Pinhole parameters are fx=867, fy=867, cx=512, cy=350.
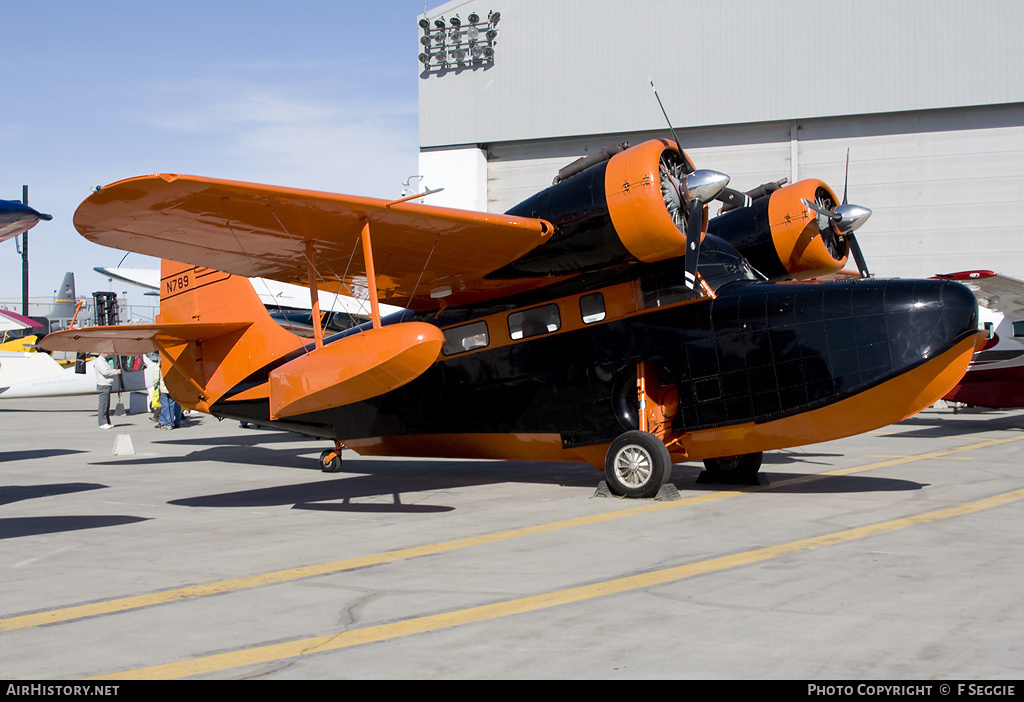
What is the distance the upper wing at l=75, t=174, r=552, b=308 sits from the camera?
27.3 ft

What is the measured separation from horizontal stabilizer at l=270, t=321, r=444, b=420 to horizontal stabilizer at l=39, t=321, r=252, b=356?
11.5ft

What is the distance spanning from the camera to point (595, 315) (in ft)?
35.5

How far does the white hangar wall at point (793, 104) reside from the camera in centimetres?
3316

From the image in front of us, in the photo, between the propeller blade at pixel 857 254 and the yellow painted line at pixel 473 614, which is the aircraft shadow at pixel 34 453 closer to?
the yellow painted line at pixel 473 614

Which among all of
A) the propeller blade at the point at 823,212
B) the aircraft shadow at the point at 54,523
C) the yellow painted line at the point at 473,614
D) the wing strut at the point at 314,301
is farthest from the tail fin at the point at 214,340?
the yellow painted line at the point at 473,614

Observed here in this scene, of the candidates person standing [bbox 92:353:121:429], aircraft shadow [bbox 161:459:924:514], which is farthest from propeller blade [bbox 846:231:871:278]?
person standing [bbox 92:353:121:429]

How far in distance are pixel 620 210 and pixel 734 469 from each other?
402cm

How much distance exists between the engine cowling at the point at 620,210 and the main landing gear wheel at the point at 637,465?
2.08m

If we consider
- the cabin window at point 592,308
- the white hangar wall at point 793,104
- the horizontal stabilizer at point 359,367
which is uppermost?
the white hangar wall at point 793,104

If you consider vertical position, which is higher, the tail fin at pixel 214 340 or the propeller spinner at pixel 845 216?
the propeller spinner at pixel 845 216

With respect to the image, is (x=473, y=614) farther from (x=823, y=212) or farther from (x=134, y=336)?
(x=134, y=336)

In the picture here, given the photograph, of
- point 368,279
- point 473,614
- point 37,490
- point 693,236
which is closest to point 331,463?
point 37,490
